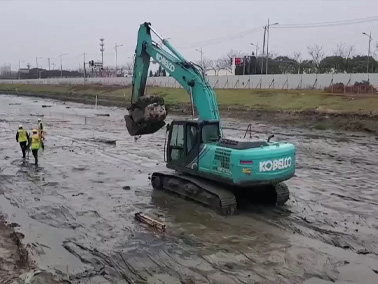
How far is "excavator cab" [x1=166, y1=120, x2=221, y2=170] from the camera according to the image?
13252 mm

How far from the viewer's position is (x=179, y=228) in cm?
1145

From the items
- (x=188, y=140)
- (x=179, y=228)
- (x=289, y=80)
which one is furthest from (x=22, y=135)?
(x=289, y=80)

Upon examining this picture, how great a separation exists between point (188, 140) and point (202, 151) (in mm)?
774

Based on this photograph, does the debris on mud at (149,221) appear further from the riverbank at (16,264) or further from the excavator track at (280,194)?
the excavator track at (280,194)

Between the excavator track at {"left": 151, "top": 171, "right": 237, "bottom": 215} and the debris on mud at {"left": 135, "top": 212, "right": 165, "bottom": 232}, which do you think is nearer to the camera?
the debris on mud at {"left": 135, "top": 212, "right": 165, "bottom": 232}

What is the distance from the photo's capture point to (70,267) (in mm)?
9156

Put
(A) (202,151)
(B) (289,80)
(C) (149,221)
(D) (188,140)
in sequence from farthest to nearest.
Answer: (B) (289,80) < (D) (188,140) < (A) (202,151) < (C) (149,221)

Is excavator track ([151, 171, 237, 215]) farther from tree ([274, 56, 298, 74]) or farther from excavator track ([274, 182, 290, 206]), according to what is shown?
tree ([274, 56, 298, 74])

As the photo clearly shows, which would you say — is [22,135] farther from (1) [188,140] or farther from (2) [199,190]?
(2) [199,190]

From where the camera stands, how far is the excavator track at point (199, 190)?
12422 mm

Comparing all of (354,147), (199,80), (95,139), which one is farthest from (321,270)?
(95,139)

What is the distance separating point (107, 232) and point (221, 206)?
9.83ft

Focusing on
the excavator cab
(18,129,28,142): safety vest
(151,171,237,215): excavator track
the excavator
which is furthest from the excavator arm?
(18,129,28,142): safety vest

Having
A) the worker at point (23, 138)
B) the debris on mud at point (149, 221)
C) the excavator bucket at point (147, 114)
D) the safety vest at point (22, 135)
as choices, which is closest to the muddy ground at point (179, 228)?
the debris on mud at point (149, 221)
